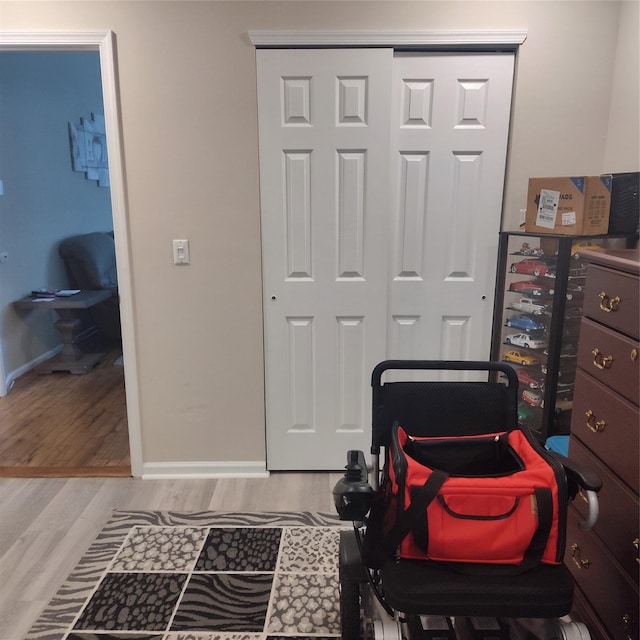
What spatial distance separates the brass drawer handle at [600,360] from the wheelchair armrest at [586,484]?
299 mm

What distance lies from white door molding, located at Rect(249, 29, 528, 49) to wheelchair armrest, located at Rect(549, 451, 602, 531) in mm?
1822

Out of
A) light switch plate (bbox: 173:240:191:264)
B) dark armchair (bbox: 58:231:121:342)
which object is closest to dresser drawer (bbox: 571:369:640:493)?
light switch plate (bbox: 173:240:191:264)

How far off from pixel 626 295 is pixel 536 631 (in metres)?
0.93

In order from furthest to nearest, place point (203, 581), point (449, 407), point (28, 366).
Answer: point (28, 366)
point (203, 581)
point (449, 407)

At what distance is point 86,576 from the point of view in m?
2.05

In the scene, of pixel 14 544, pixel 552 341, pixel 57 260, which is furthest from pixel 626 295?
pixel 57 260

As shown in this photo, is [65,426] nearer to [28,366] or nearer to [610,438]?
[28,366]

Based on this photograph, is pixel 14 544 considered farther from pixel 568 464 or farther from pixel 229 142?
pixel 568 464

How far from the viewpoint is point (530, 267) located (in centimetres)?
244

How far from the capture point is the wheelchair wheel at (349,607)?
1.55 metres

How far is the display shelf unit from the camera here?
224 centimetres

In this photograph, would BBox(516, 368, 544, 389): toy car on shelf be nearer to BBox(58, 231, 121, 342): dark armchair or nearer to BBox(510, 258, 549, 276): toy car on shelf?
BBox(510, 258, 549, 276): toy car on shelf

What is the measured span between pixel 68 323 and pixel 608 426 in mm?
3949

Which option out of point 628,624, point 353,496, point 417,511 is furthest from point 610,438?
point 353,496
